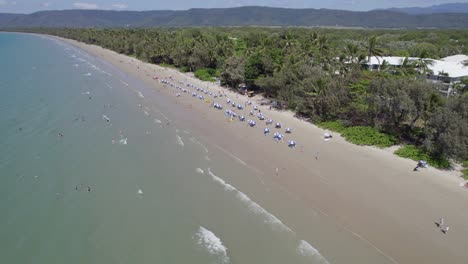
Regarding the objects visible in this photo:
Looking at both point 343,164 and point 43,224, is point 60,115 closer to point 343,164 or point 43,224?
point 43,224

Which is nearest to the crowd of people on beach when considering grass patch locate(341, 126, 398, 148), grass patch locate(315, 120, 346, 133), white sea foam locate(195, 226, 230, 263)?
grass patch locate(315, 120, 346, 133)

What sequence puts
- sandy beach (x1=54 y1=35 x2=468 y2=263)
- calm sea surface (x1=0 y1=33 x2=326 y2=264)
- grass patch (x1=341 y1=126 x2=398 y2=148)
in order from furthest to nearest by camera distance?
grass patch (x1=341 y1=126 x2=398 y2=148), calm sea surface (x1=0 y1=33 x2=326 y2=264), sandy beach (x1=54 y1=35 x2=468 y2=263)

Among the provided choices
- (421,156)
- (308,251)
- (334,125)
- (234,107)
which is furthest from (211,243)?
(234,107)

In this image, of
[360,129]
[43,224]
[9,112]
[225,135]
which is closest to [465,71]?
[360,129]

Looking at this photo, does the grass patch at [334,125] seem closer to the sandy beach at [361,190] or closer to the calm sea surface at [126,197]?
the sandy beach at [361,190]

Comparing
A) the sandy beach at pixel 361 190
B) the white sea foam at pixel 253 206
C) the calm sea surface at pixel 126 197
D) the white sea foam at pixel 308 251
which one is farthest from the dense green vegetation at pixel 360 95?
the white sea foam at pixel 308 251

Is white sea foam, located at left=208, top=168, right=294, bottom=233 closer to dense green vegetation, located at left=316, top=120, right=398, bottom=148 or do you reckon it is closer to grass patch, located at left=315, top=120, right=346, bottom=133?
dense green vegetation, located at left=316, top=120, right=398, bottom=148

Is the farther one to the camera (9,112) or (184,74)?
(184,74)
